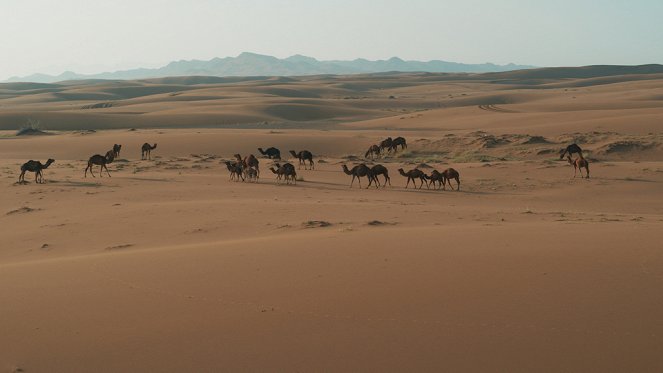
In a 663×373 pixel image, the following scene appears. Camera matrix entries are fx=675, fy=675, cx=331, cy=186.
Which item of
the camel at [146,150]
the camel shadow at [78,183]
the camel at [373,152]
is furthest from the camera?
the camel at [373,152]

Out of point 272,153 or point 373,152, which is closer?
point 272,153

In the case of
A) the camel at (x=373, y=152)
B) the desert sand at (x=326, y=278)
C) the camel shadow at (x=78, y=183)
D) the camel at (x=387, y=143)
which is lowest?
the desert sand at (x=326, y=278)

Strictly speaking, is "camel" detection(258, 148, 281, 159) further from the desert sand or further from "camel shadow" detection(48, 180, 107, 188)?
"camel shadow" detection(48, 180, 107, 188)

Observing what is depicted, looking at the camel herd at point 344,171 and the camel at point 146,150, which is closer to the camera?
the camel herd at point 344,171

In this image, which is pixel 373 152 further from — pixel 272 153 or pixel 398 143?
pixel 272 153

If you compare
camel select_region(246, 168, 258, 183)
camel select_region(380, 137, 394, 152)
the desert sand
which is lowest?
the desert sand

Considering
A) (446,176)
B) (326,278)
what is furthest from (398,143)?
(326,278)

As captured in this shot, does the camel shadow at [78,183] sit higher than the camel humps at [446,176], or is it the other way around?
the camel humps at [446,176]

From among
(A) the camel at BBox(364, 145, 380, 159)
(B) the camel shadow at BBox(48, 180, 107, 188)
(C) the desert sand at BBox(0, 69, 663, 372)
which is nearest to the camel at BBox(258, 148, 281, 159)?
(A) the camel at BBox(364, 145, 380, 159)

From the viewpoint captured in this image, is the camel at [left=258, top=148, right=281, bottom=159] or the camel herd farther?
the camel at [left=258, top=148, right=281, bottom=159]

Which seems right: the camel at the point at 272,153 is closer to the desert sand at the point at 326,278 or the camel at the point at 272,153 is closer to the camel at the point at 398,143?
the camel at the point at 398,143

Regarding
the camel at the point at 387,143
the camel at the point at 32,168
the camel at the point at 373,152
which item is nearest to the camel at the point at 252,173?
the camel at the point at 32,168

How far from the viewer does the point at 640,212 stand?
51.8ft

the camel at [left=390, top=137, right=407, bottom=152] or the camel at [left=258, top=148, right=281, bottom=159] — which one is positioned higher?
the camel at [left=390, top=137, right=407, bottom=152]
